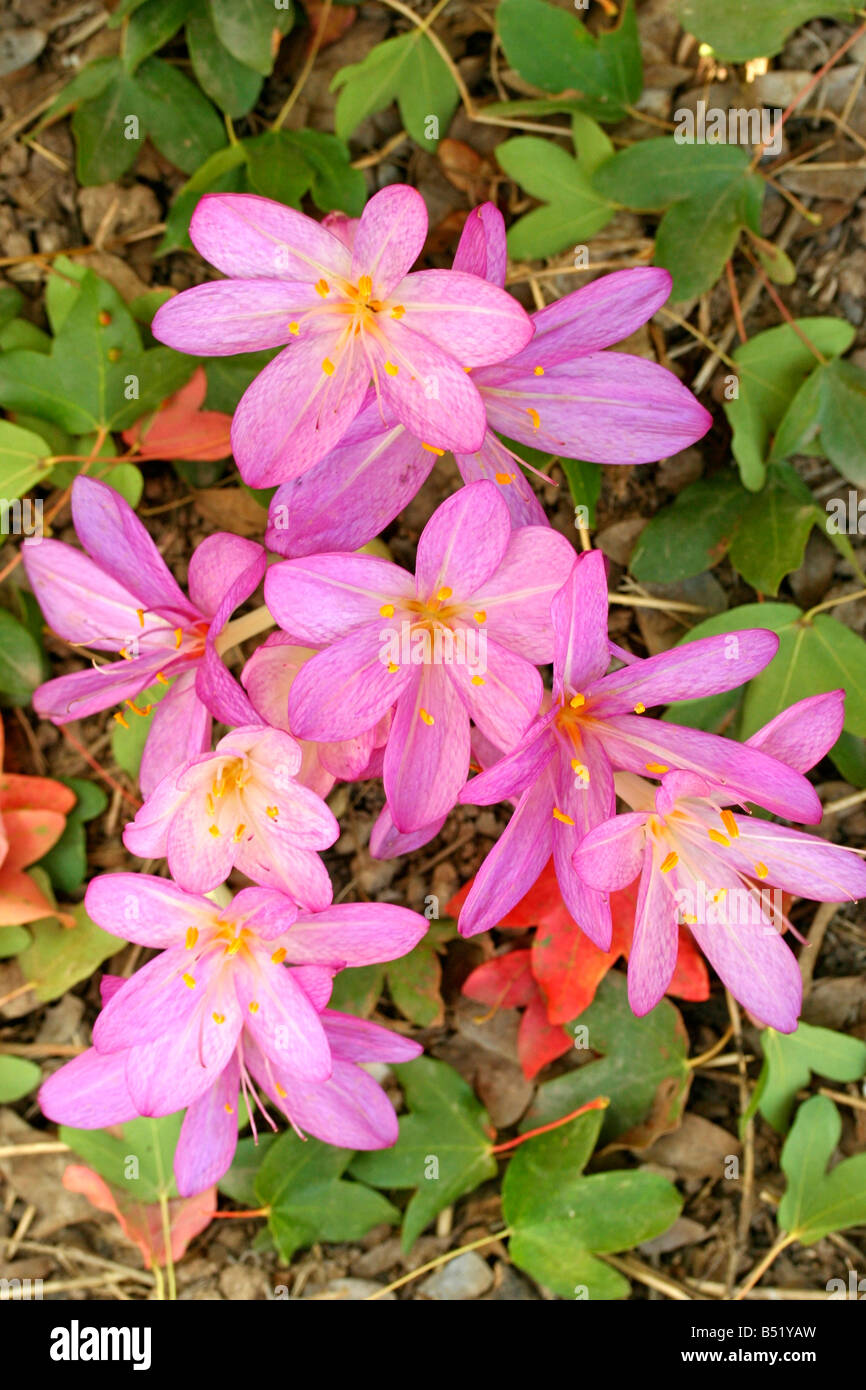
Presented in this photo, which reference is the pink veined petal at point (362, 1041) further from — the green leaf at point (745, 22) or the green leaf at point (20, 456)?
the green leaf at point (745, 22)

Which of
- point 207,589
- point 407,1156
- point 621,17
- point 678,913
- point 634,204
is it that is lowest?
point 407,1156

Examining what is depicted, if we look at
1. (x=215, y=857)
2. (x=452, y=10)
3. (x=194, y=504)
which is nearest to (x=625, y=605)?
(x=194, y=504)

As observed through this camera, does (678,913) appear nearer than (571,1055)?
Yes

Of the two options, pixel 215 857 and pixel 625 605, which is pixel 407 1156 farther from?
pixel 625 605

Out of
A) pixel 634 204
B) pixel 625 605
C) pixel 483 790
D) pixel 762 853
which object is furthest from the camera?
pixel 625 605

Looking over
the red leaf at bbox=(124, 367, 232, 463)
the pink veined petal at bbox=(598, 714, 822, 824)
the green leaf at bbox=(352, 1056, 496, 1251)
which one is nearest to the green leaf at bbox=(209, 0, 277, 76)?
the red leaf at bbox=(124, 367, 232, 463)

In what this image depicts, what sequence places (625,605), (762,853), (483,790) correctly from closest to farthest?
(483,790)
(762,853)
(625,605)
